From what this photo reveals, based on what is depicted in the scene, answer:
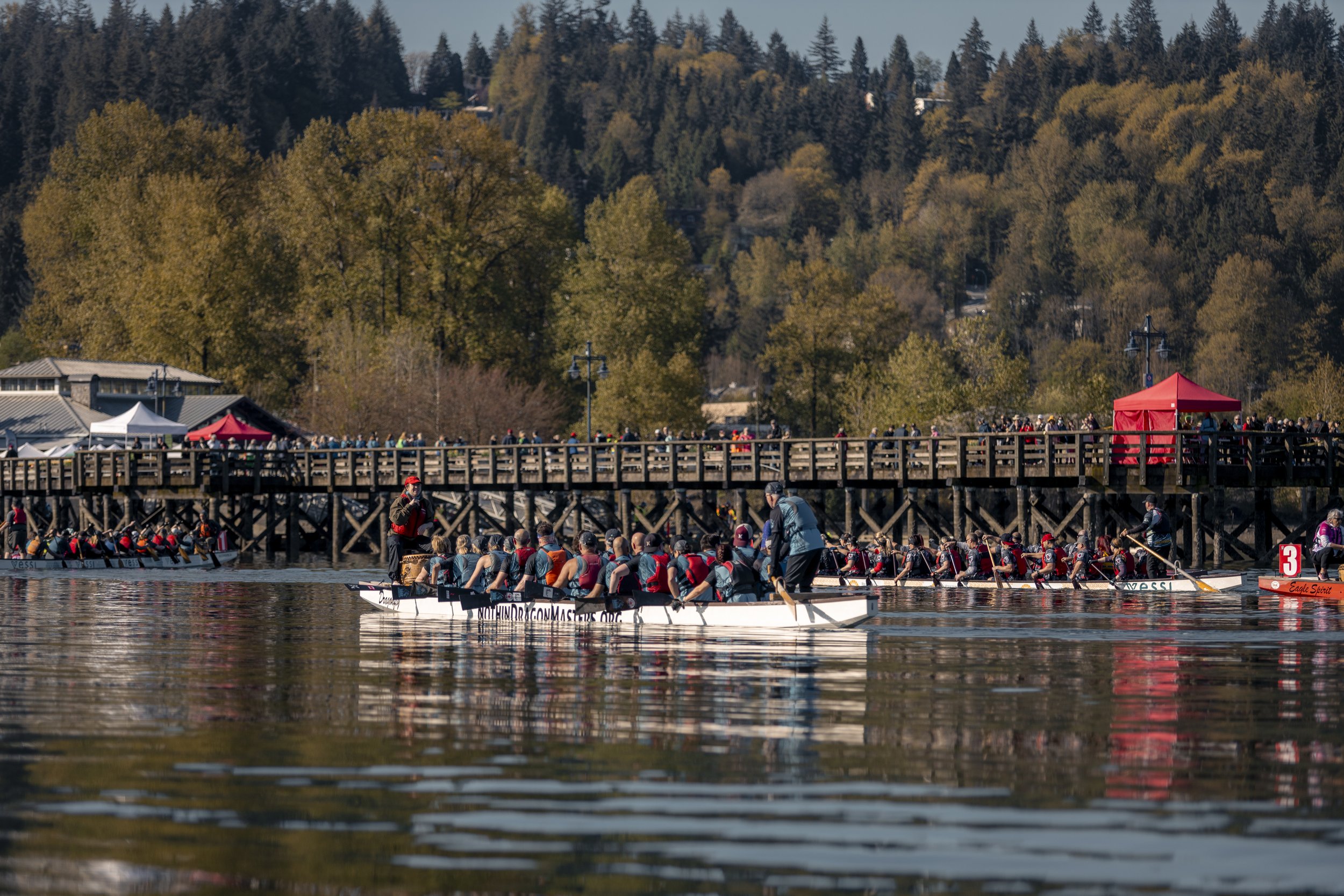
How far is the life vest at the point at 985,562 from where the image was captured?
3650 cm

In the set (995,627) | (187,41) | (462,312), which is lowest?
(995,627)

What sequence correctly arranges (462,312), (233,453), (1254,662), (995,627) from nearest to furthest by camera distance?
1. (1254,662)
2. (995,627)
3. (233,453)
4. (462,312)

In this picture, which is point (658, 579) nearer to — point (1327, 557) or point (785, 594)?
point (785, 594)

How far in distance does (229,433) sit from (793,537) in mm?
44936

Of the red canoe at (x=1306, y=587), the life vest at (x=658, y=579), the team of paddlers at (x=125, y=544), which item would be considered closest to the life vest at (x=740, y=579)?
the life vest at (x=658, y=579)

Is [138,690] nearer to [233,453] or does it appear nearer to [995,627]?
[995,627]

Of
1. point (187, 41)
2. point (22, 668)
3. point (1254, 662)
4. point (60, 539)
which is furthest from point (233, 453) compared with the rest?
point (187, 41)

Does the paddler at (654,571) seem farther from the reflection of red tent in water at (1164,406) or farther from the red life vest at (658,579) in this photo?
the reflection of red tent in water at (1164,406)

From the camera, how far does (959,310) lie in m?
169

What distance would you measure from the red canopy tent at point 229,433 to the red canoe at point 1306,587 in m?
42.1

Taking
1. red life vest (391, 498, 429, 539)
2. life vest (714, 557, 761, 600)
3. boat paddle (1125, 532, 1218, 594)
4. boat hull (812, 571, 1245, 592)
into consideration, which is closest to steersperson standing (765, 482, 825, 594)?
life vest (714, 557, 761, 600)

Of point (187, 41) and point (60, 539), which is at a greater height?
point (187, 41)

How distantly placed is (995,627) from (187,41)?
155 meters

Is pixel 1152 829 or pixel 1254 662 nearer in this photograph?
pixel 1152 829
